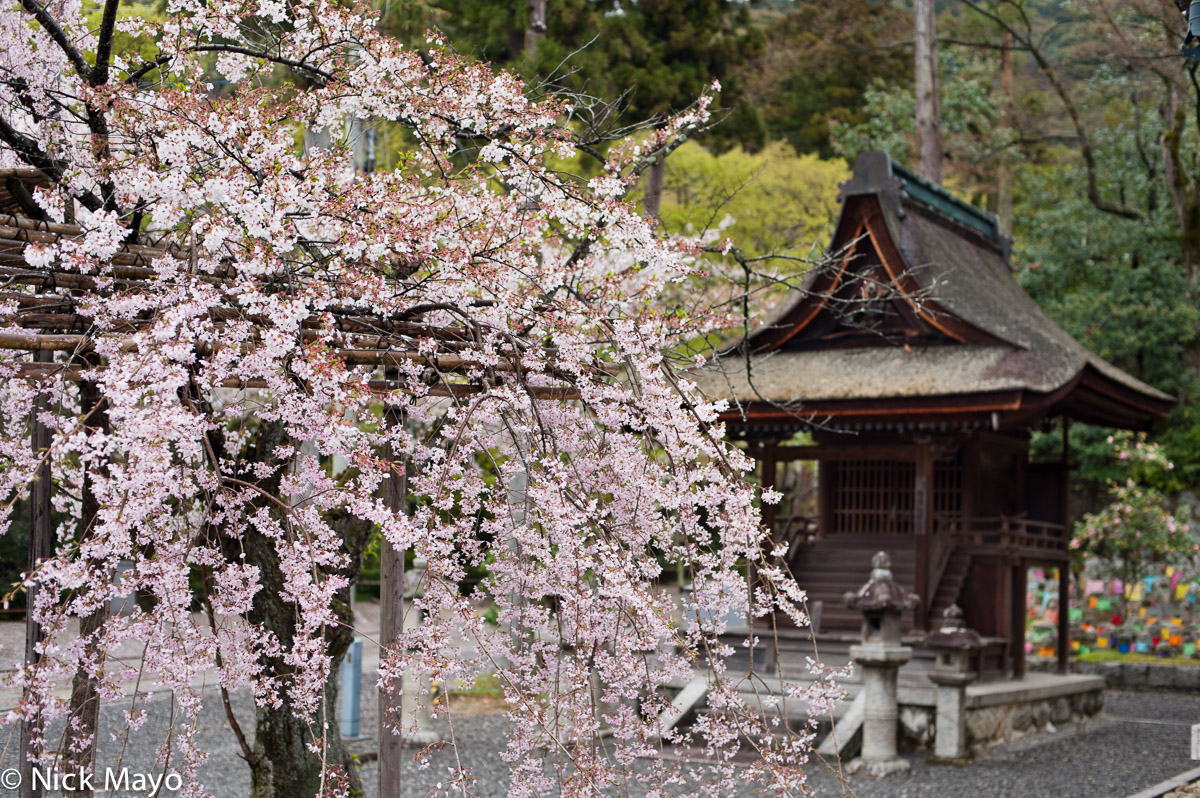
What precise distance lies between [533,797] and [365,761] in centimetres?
518

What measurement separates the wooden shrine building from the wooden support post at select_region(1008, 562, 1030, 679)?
26 mm

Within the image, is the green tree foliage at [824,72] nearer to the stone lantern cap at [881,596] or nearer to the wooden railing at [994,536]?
the wooden railing at [994,536]

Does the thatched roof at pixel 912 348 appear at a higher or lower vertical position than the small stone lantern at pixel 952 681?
higher

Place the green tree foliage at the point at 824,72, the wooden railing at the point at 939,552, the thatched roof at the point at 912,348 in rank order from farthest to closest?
the green tree foliage at the point at 824,72
the wooden railing at the point at 939,552
the thatched roof at the point at 912,348

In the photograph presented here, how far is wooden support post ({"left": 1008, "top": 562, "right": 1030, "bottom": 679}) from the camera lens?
1270cm

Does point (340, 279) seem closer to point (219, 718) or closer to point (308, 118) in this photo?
point (308, 118)

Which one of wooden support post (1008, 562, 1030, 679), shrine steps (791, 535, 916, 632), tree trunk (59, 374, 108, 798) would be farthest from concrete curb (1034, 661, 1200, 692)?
tree trunk (59, 374, 108, 798)

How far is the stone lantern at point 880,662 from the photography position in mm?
10148

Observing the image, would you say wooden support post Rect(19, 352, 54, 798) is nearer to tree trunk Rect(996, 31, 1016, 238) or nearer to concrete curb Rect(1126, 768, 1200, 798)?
concrete curb Rect(1126, 768, 1200, 798)

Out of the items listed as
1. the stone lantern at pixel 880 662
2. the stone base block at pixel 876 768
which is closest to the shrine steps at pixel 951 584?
the stone lantern at pixel 880 662

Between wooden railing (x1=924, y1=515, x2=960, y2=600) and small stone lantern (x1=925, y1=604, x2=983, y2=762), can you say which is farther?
wooden railing (x1=924, y1=515, x2=960, y2=600)

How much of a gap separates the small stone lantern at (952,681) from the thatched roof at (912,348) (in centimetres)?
214

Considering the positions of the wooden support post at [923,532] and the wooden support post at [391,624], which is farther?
the wooden support post at [923,532]

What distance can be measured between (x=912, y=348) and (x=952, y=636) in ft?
10.8
